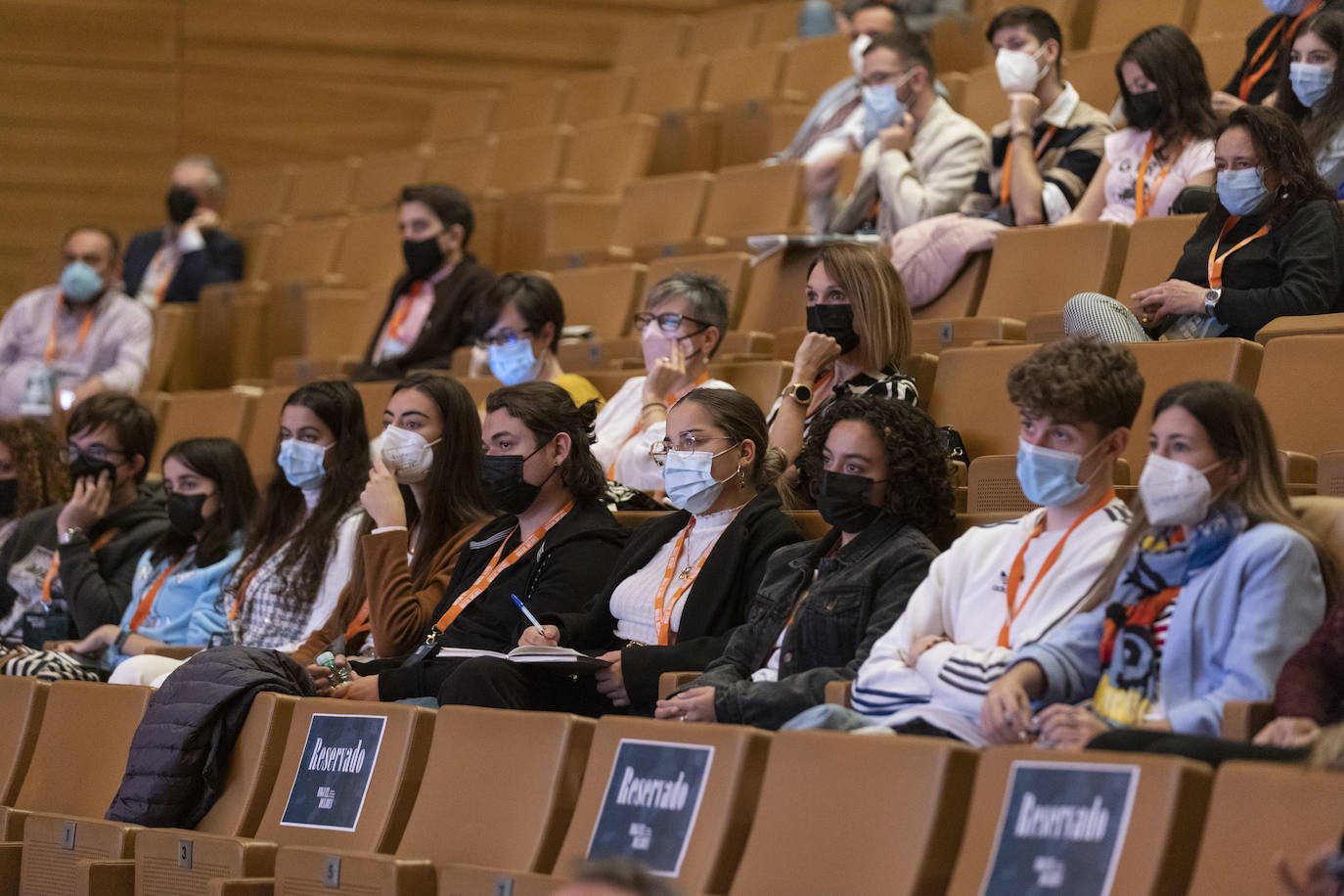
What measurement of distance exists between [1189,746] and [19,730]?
1.95 metres

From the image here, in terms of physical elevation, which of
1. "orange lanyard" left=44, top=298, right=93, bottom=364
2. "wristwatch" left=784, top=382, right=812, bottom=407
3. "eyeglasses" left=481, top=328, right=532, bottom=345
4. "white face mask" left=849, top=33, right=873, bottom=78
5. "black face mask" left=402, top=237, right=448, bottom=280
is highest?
"white face mask" left=849, top=33, right=873, bottom=78

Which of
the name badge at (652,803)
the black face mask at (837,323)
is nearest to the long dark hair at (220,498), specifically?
the black face mask at (837,323)

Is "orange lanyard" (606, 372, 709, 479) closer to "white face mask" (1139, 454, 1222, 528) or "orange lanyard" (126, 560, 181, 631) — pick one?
"orange lanyard" (126, 560, 181, 631)

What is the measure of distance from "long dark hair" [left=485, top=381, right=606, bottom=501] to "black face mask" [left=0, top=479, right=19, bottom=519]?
1.54 meters

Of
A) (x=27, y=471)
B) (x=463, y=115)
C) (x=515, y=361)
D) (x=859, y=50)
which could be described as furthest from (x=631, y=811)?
(x=463, y=115)

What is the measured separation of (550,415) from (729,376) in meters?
0.60

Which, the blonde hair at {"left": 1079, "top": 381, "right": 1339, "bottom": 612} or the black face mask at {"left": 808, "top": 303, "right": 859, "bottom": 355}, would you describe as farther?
the black face mask at {"left": 808, "top": 303, "right": 859, "bottom": 355}

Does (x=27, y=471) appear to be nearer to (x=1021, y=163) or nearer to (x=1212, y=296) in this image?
(x=1021, y=163)

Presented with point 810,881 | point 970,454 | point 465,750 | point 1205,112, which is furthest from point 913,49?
point 810,881

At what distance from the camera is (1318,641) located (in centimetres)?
172

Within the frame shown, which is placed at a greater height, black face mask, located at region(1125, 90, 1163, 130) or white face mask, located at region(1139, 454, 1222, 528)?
black face mask, located at region(1125, 90, 1163, 130)

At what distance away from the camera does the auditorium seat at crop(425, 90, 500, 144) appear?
6469 mm

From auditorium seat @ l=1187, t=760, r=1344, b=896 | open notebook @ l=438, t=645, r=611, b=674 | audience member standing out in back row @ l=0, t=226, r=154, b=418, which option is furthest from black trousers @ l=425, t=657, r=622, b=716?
audience member standing out in back row @ l=0, t=226, r=154, b=418

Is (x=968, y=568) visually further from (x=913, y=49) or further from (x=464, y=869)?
(x=913, y=49)
